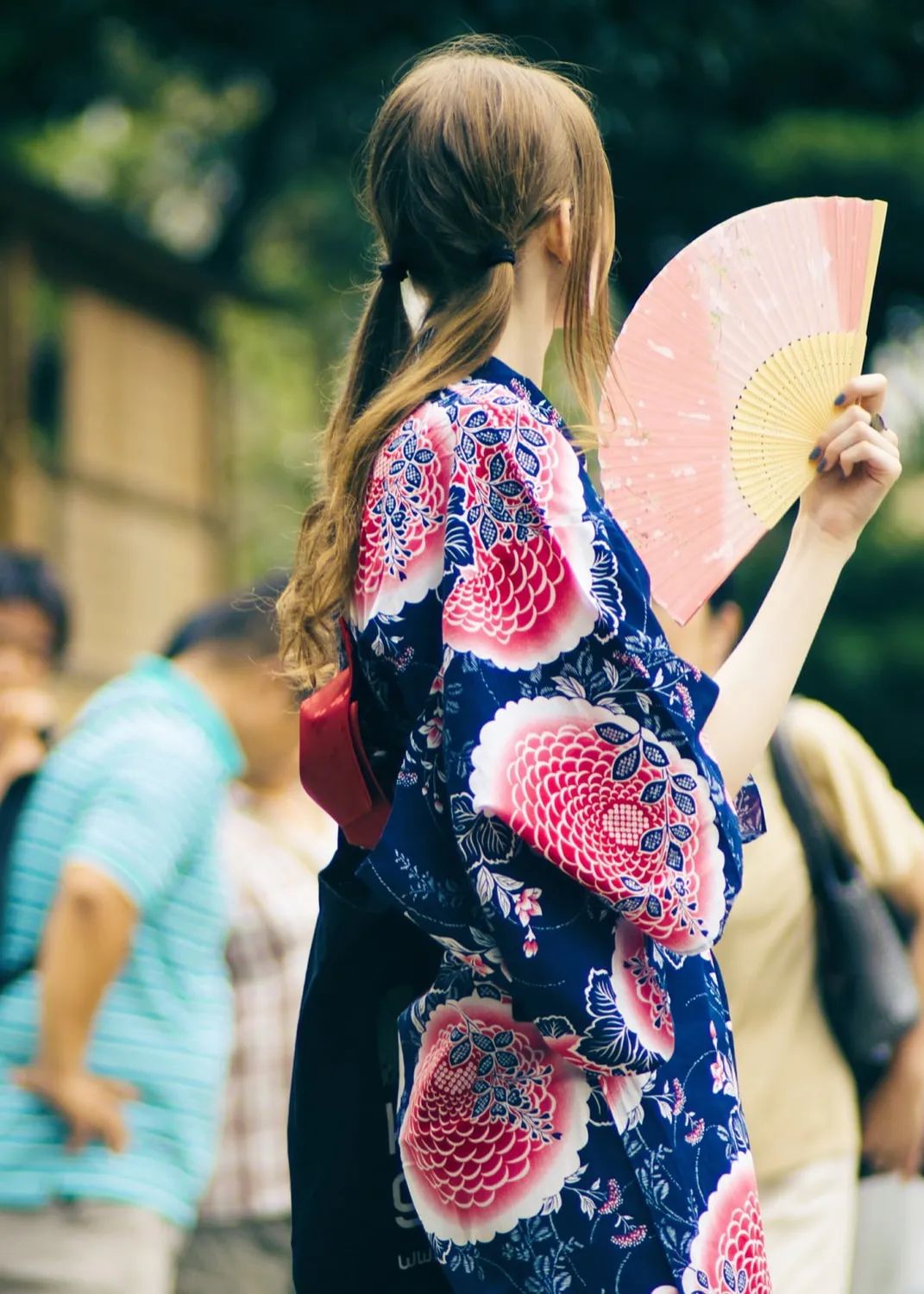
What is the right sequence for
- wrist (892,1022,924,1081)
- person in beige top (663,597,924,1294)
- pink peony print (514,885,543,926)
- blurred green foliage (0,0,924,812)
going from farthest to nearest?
blurred green foliage (0,0,924,812) < wrist (892,1022,924,1081) < person in beige top (663,597,924,1294) < pink peony print (514,885,543,926)

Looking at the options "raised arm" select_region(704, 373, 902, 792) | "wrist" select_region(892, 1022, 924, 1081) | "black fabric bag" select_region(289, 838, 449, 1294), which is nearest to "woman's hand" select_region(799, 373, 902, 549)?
"raised arm" select_region(704, 373, 902, 792)

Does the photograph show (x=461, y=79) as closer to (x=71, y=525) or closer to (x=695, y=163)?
(x=695, y=163)

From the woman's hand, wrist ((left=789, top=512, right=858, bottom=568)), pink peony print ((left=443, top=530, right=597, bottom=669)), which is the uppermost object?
the woman's hand

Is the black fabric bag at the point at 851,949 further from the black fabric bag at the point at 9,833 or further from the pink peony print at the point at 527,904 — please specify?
the pink peony print at the point at 527,904

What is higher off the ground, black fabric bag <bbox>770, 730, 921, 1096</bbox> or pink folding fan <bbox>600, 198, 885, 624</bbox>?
pink folding fan <bbox>600, 198, 885, 624</bbox>

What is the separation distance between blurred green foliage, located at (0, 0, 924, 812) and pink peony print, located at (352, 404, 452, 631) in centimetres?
458

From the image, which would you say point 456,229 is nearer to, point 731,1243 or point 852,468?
point 852,468

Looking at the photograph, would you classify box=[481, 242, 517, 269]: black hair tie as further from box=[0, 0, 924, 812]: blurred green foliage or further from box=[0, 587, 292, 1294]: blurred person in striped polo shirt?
box=[0, 0, 924, 812]: blurred green foliage

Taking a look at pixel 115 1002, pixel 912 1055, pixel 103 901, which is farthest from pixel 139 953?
pixel 912 1055

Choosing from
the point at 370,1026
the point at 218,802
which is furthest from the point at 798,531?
the point at 218,802

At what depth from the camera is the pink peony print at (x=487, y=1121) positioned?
1671 millimetres

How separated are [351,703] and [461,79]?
24.7 inches

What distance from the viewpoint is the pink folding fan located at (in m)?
1.93

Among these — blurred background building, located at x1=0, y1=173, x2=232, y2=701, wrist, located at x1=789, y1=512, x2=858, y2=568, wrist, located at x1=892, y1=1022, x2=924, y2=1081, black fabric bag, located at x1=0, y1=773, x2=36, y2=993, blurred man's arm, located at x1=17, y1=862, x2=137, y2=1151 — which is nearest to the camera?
wrist, located at x1=789, y1=512, x2=858, y2=568
